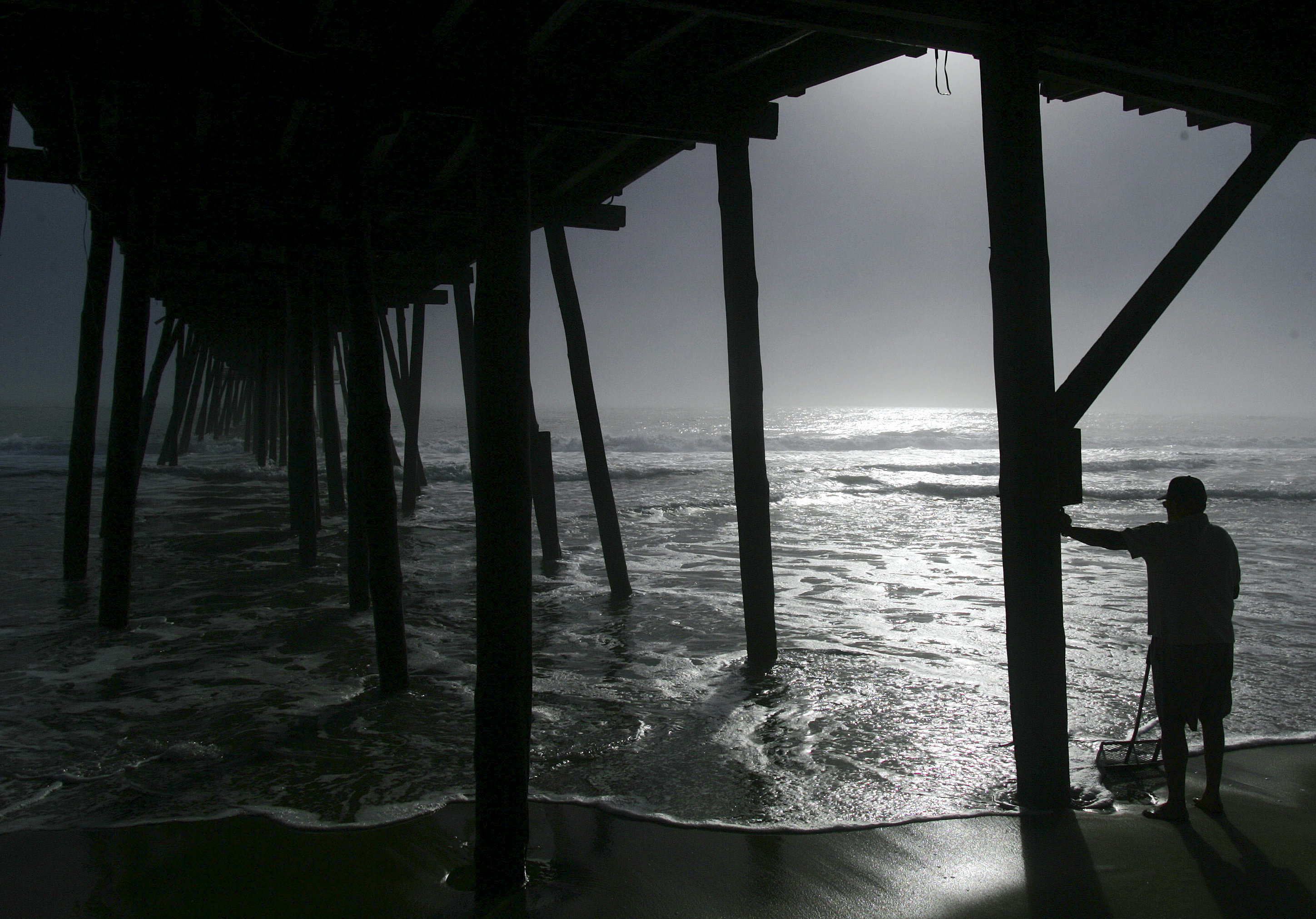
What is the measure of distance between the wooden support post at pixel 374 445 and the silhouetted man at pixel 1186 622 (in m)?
3.20

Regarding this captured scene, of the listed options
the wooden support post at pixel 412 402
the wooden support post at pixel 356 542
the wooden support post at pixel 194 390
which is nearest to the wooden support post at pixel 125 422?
the wooden support post at pixel 356 542

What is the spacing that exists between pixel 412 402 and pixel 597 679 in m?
7.43

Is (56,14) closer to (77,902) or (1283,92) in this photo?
(77,902)

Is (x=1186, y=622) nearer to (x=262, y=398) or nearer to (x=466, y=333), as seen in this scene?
(x=466, y=333)

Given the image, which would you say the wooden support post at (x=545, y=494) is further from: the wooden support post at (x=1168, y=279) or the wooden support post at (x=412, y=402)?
the wooden support post at (x=1168, y=279)

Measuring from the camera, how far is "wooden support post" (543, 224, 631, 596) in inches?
264

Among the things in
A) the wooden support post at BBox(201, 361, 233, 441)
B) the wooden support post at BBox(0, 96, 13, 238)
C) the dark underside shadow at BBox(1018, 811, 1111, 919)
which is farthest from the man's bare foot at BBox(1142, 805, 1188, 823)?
the wooden support post at BBox(201, 361, 233, 441)

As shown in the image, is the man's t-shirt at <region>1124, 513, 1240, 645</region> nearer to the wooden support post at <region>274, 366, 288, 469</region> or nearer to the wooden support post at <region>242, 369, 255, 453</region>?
the wooden support post at <region>274, 366, 288, 469</region>

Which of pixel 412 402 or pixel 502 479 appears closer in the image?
pixel 502 479

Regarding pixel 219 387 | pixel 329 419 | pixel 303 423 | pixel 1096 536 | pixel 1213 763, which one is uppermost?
pixel 219 387

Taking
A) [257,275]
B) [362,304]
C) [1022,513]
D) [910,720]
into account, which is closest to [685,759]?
[910,720]

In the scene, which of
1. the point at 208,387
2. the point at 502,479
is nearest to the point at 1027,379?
the point at 502,479

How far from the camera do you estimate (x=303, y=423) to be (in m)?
7.86

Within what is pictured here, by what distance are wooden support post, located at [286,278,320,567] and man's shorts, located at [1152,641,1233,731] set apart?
22.0 ft
